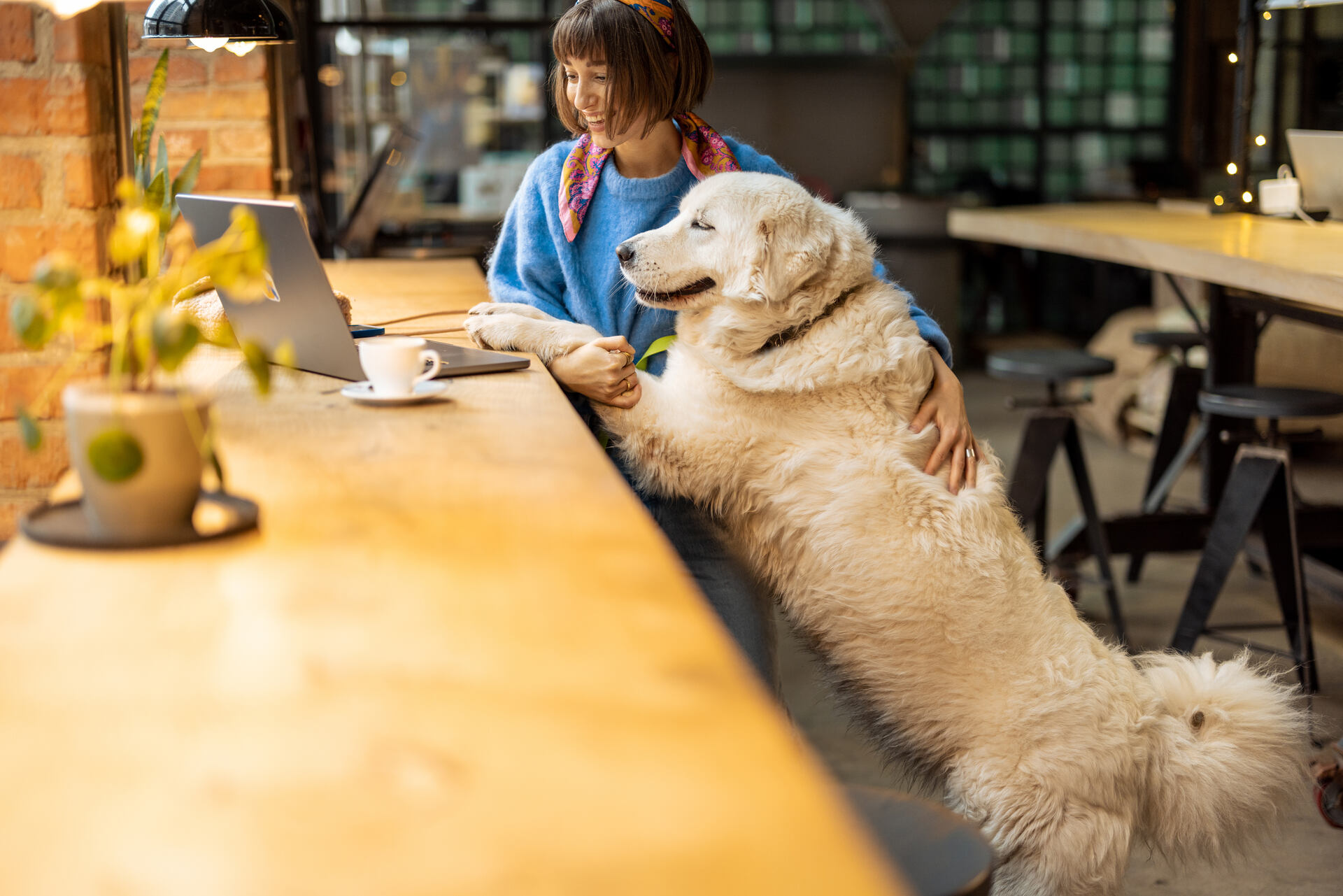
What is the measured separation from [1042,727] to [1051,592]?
203 mm

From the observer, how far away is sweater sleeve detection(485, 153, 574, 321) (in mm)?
2070

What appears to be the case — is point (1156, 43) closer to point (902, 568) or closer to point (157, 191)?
point (902, 568)

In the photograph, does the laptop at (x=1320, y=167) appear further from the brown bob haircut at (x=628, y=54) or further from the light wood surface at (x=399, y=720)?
the light wood surface at (x=399, y=720)

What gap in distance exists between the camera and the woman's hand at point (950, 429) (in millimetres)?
1778

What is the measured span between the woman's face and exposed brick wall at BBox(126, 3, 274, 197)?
1.23 meters

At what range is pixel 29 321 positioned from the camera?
839mm

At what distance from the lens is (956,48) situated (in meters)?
8.43

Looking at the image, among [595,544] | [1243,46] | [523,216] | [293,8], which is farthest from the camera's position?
[1243,46]

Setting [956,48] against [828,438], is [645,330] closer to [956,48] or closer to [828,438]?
[828,438]

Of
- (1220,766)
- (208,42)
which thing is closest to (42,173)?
(208,42)

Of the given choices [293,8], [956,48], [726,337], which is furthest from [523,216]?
[956,48]

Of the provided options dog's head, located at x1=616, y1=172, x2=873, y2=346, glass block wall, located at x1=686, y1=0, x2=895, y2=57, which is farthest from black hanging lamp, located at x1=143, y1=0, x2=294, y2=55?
glass block wall, located at x1=686, y1=0, x2=895, y2=57

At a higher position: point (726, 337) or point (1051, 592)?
point (726, 337)

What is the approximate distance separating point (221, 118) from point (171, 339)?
2288mm
